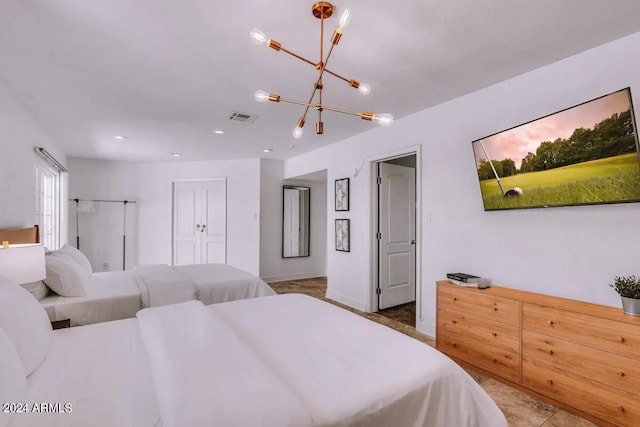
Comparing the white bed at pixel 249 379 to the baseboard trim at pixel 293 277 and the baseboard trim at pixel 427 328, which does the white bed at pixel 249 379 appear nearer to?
the baseboard trim at pixel 427 328

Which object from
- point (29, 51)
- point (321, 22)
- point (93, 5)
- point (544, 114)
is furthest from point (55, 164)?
point (544, 114)

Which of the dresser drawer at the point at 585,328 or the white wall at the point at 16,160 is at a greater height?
the white wall at the point at 16,160

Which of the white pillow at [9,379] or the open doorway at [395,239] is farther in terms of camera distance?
the open doorway at [395,239]

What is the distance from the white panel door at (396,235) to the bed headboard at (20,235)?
12.2 ft

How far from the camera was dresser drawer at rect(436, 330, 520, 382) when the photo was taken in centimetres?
225

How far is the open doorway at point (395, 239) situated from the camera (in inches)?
161

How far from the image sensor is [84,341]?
163cm

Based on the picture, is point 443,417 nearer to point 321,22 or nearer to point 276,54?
point 321,22

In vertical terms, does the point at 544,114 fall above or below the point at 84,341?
above

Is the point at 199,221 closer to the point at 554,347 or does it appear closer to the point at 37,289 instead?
the point at 37,289

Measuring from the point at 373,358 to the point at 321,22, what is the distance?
5.86ft

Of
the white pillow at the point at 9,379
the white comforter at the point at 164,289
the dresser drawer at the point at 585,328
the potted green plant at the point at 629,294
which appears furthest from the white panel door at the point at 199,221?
the potted green plant at the point at 629,294

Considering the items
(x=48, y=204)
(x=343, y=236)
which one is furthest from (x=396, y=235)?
(x=48, y=204)

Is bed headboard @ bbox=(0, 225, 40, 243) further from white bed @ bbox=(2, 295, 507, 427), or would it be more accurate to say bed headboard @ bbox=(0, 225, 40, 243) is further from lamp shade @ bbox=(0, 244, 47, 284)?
white bed @ bbox=(2, 295, 507, 427)
